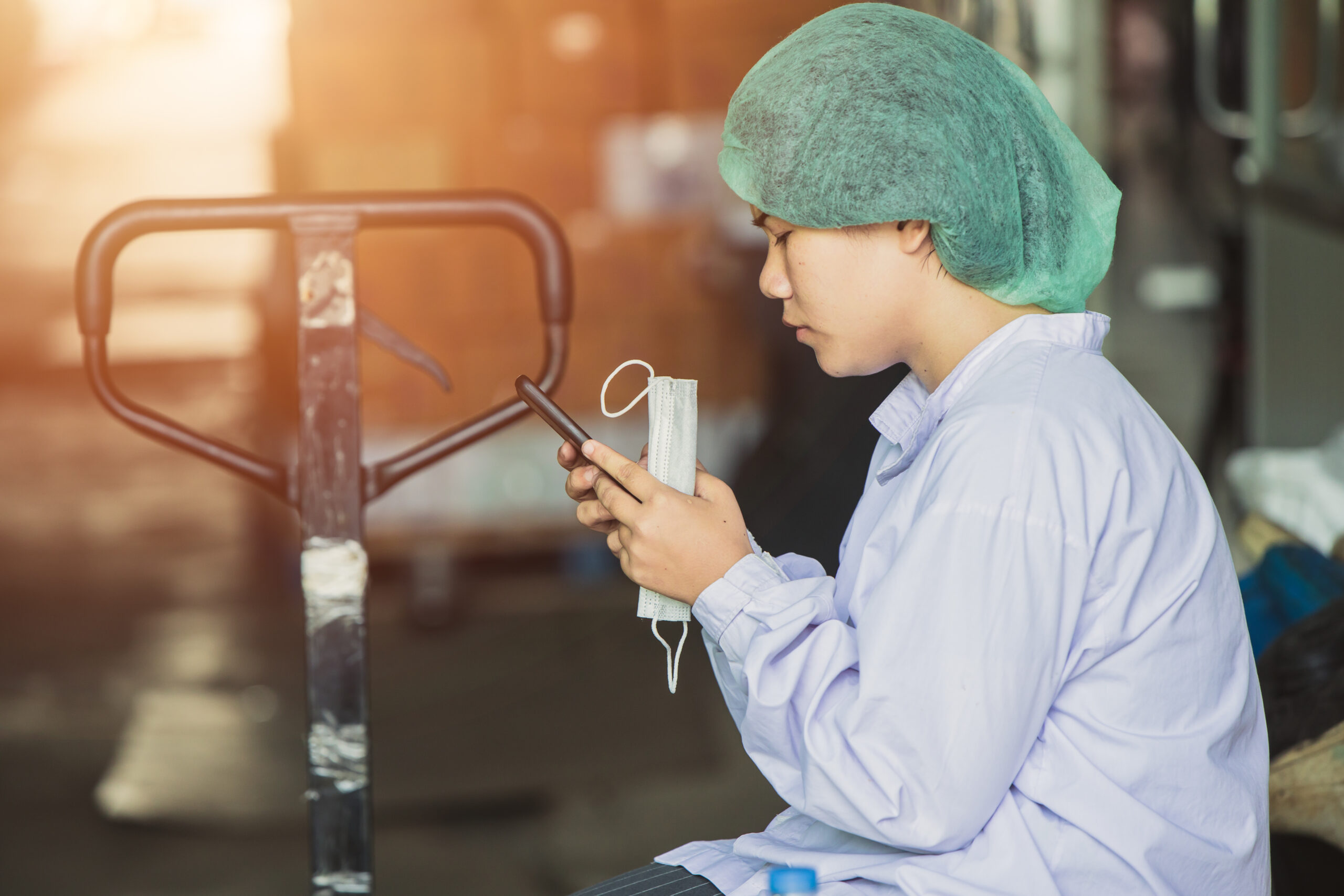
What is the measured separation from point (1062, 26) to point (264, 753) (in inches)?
128

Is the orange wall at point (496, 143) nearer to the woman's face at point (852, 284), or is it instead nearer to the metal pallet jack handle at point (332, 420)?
the metal pallet jack handle at point (332, 420)

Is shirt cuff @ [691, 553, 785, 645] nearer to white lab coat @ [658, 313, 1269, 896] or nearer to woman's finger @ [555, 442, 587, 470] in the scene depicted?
white lab coat @ [658, 313, 1269, 896]

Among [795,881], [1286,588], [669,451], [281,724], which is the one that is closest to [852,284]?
[669,451]

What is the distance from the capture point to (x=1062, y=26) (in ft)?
13.2

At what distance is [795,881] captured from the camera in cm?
107

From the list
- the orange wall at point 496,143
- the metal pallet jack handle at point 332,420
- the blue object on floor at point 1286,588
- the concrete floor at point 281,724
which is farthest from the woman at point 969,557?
the orange wall at point 496,143

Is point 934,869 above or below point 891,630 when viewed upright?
below

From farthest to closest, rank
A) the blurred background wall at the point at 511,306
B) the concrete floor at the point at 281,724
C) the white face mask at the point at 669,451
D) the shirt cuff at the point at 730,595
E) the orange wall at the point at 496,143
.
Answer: the orange wall at the point at 496,143, the blurred background wall at the point at 511,306, the concrete floor at the point at 281,724, the white face mask at the point at 669,451, the shirt cuff at the point at 730,595

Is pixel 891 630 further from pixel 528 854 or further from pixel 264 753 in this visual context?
pixel 264 753

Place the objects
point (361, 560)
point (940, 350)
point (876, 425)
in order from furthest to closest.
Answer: point (361, 560), point (876, 425), point (940, 350)

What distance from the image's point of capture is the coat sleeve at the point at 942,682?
927 mm

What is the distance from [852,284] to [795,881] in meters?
0.52

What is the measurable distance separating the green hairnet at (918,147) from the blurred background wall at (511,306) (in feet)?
6.95

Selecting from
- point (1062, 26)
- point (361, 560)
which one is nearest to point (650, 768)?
point (361, 560)
